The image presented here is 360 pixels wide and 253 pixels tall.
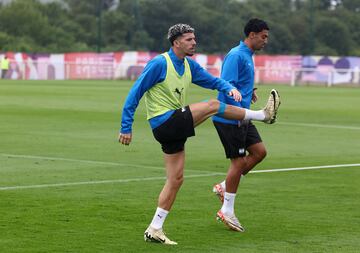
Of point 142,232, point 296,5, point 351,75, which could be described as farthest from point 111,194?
point 296,5

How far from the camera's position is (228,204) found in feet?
36.4

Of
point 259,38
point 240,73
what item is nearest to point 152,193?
point 240,73

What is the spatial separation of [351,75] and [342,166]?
49.0 m

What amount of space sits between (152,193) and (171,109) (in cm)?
370

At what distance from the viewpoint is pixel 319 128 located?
86.9 ft

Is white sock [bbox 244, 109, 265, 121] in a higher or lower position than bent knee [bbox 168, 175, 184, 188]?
higher

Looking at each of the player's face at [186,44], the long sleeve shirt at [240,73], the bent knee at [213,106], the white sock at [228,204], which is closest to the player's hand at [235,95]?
the bent knee at [213,106]

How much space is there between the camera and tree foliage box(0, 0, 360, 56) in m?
77.2

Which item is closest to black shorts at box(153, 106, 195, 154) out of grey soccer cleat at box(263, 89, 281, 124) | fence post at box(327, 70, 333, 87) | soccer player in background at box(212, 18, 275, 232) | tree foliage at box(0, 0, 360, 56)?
grey soccer cleat at box(263, 89, 281, 124)

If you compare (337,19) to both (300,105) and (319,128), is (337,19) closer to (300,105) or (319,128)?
(300,105)

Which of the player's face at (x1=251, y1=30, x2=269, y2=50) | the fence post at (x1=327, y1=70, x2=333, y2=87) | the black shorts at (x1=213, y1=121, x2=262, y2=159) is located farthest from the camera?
the fence post at (x1=327, y1=70, x2=333, y2=87)

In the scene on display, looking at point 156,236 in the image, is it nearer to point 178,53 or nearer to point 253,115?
point 253,115

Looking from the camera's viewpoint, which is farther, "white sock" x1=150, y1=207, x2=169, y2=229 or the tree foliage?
the tree foliage

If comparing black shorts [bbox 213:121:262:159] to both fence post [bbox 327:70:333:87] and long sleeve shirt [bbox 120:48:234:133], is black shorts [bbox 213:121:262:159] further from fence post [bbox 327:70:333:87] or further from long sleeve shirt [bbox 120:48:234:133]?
fence post [bbox 327:70:333:87]
